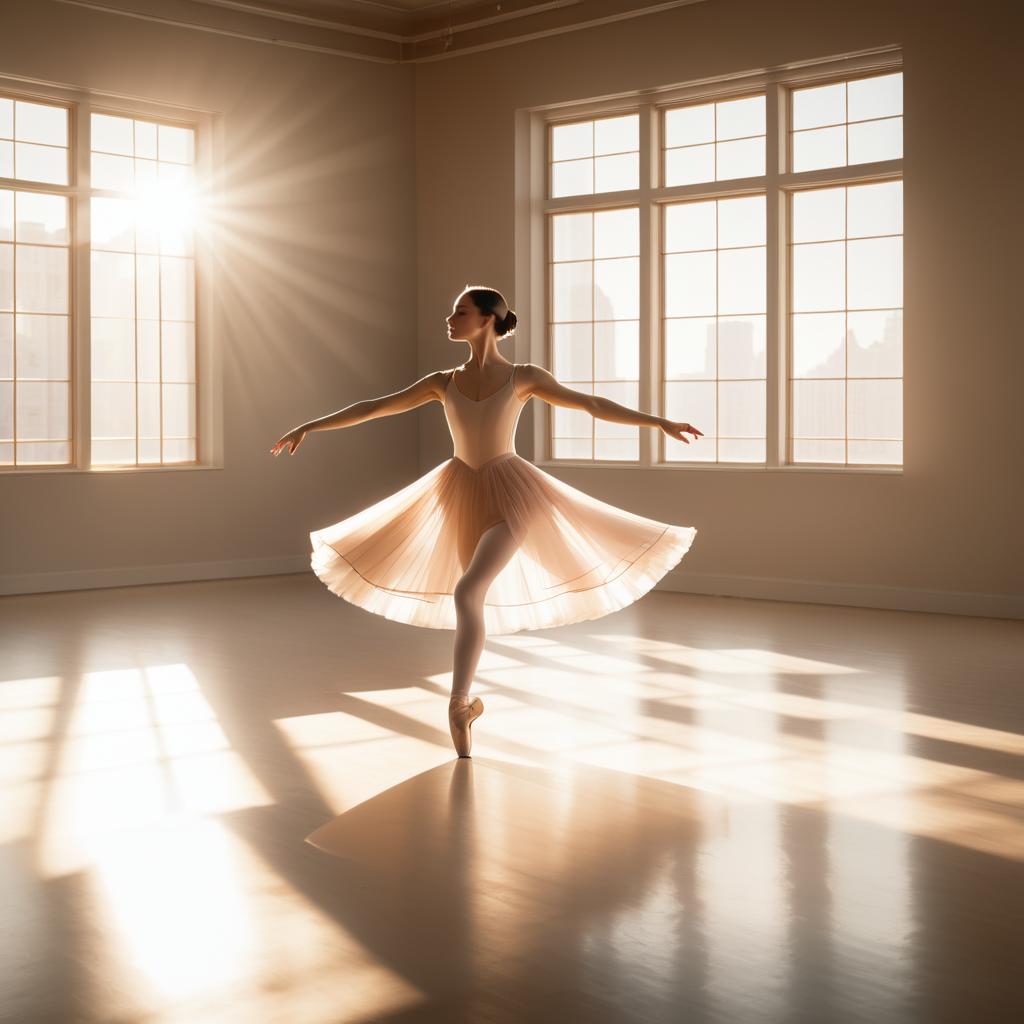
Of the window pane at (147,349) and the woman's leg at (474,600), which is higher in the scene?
the window pane at (147,349)

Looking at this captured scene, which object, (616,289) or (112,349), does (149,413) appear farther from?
(616,289)

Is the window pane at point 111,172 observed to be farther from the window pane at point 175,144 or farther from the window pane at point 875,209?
the window pane at point 875,209

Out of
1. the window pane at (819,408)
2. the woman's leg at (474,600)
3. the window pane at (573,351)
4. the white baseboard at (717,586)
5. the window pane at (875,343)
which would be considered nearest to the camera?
the woman's leg at (474,600)

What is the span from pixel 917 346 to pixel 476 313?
3980 millimetres

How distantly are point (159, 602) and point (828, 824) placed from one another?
5215 millimetres

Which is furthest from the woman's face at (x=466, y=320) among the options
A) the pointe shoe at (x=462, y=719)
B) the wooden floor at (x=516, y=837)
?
the wooden floor at (x=516, y=837)

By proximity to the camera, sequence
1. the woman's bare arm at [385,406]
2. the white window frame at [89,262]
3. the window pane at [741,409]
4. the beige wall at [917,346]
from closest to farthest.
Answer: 1. the woman's bare arm at [385,406]
2. the beige wall at [917,346]
3. the white window frame at [89,262]
4. the window pane at [741,409]

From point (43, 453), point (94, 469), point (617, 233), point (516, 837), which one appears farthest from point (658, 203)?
point (516, 837)

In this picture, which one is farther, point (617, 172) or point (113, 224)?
point (617, 172)

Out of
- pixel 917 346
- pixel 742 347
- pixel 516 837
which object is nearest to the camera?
pixel 516 837

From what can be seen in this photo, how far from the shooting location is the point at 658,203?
859 cm

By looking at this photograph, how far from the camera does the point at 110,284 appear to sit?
842 cm

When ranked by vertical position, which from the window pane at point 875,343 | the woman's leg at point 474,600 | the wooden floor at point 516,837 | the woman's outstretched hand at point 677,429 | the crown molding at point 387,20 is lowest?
the wooden floor at point 516,837

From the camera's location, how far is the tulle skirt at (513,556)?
413 centimetres
